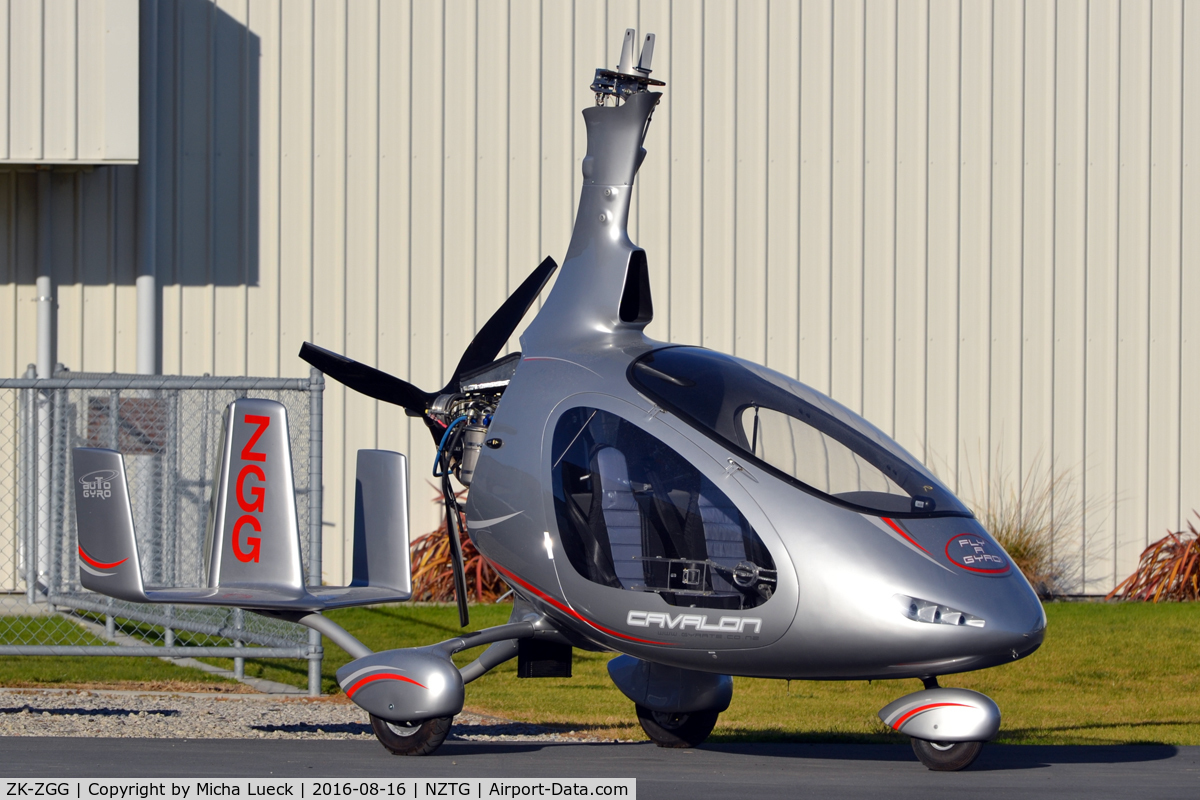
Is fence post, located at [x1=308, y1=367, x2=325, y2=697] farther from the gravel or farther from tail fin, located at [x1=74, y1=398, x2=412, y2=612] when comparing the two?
tail fin, located at [x1=74, y1=398, x2=412, y2=612]

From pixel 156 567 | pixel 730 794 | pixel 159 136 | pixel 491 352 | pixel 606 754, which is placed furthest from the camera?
pixel 159 136

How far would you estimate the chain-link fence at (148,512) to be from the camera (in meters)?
8.69

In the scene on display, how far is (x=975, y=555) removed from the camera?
211 inches

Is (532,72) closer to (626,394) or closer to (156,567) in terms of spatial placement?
(156,567)

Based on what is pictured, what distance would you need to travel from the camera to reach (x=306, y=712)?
8352mm

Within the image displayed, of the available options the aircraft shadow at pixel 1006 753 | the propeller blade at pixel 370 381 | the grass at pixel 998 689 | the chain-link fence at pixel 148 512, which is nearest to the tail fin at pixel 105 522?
the propeller blade at pixel 370 381

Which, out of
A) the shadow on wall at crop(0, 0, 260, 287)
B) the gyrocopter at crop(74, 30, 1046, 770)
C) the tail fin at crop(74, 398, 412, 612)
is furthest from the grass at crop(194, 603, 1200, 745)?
the shadow on wall at crop(0, 0, 260, 287)

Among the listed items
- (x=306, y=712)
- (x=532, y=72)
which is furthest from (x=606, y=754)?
(x=532, y=72)

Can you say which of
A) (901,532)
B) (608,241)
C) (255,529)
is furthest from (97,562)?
(901,532)

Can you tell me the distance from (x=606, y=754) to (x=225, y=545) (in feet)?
6.96

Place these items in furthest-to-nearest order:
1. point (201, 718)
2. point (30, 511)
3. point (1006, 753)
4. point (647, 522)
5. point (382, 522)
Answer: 1. point (30, 511)
2. point (201, 718)
3. point (382, 522)
4. point (1006, 753)
5. point (647, 522)

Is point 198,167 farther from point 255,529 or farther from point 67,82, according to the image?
point 255,529

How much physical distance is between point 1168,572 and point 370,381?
9.52 meters

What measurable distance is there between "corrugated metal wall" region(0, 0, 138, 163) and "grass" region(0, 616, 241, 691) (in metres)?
4.21
